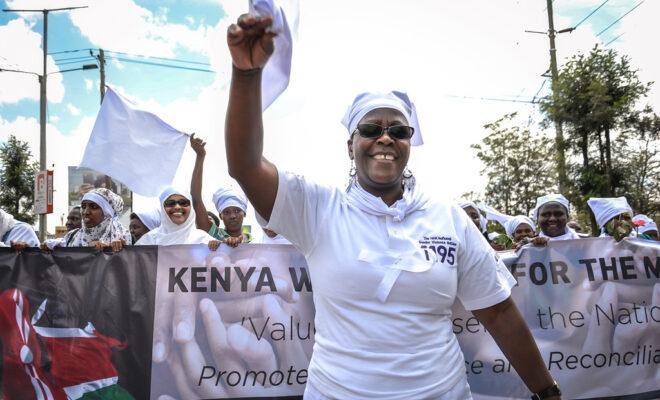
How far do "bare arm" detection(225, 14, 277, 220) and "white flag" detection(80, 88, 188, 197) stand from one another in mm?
2929

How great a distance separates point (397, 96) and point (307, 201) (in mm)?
548

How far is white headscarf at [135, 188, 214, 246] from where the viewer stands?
15.3 feet

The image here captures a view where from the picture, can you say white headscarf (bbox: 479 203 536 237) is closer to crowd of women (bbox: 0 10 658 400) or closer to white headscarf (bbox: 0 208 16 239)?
crowd of women (bbox: 0 10 658 400)

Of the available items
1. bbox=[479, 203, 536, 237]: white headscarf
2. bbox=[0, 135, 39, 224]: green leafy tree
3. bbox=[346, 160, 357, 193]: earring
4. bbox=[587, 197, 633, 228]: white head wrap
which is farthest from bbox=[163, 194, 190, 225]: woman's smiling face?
bbox=[0, 135, 39, 224]: green leafy tree

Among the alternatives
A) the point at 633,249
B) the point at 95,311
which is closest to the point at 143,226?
the point at 95,311

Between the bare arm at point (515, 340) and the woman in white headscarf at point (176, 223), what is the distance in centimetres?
311

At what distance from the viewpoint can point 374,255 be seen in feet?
5.41

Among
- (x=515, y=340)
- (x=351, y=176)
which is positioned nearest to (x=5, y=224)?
(x=351, y=176)

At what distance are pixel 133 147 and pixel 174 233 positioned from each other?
0.83m

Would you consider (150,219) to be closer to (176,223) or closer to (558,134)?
(176,223)

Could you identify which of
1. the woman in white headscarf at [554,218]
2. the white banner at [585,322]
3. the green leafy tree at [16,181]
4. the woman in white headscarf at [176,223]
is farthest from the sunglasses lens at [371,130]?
the green leafy tree at [16,181]

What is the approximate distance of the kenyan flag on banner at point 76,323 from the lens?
377 cm


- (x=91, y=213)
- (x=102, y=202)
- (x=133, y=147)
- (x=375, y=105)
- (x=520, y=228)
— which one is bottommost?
(x=520, y=228)

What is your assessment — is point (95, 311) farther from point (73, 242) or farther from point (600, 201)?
point (600, 201)
